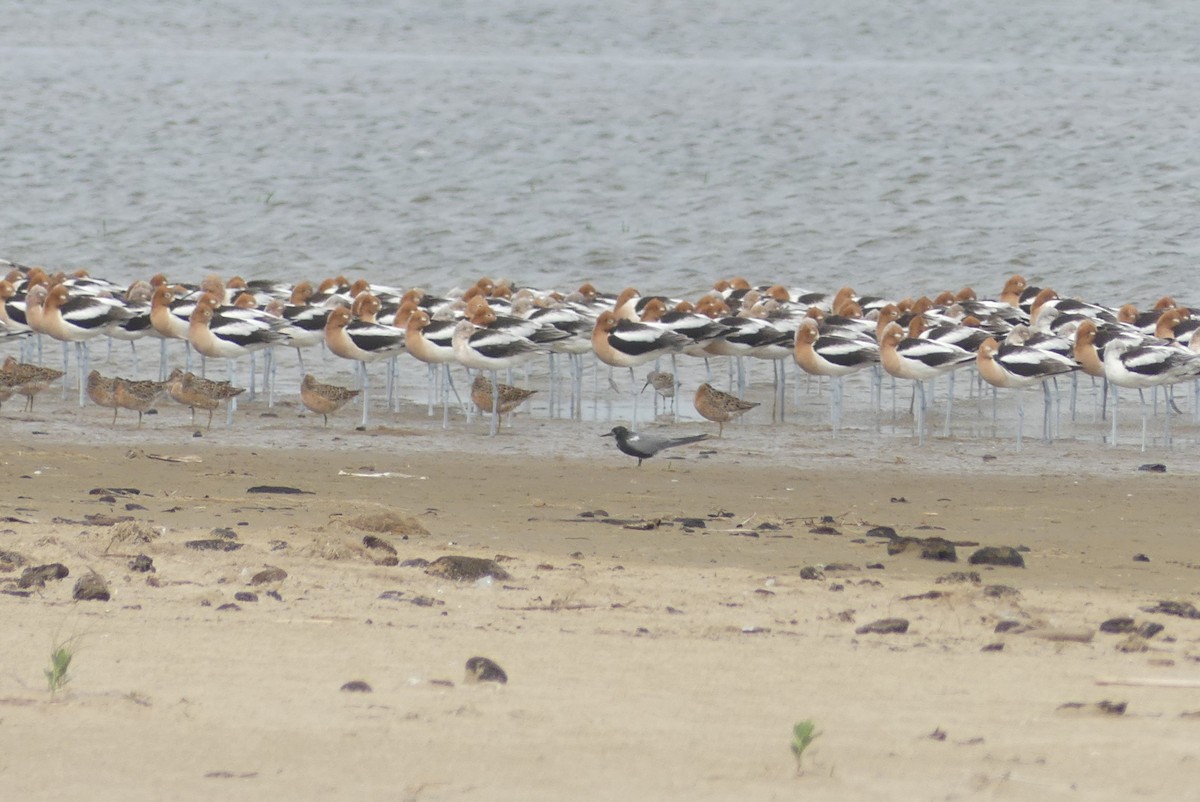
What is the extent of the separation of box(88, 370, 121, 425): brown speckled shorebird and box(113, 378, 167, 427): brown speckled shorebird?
0.05m

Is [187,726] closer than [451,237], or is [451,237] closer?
[187,726]

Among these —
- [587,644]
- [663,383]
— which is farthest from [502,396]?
[587,644]

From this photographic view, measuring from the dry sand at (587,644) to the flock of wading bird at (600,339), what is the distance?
3010 mm

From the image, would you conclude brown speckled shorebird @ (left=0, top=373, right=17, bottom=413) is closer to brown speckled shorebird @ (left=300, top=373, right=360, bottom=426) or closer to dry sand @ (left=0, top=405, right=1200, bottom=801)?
brown speckled shorebird @ (left=300, top=373, right=360, bottom=426)

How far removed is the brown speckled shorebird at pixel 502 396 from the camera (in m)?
16.2

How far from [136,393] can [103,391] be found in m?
0.36

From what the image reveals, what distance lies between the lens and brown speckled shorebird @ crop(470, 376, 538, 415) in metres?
16.2

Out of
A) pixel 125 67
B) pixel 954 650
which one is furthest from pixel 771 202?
pixel 954 650

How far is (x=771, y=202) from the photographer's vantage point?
103ft

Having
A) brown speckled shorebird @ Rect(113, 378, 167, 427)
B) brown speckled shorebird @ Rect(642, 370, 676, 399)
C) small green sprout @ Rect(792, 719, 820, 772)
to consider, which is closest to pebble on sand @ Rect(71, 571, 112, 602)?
small green sprout @ Rect(792, 719, 820, 772)

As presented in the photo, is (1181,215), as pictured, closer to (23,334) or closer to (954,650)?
(23,334)

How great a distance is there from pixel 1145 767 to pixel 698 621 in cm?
263

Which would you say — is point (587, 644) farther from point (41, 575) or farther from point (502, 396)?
point (502, 396)

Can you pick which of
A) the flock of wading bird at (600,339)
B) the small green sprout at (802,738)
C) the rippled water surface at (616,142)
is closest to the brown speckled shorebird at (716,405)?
the flock of wading bird at (600,339)
